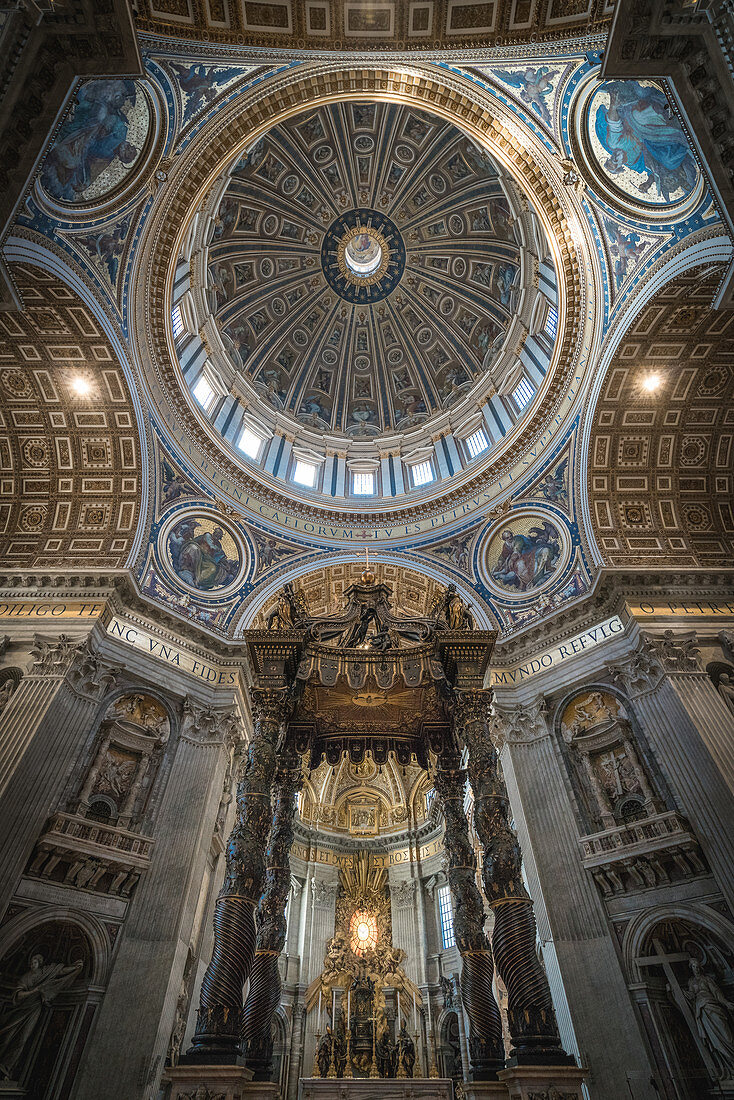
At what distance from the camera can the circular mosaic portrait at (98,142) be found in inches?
428

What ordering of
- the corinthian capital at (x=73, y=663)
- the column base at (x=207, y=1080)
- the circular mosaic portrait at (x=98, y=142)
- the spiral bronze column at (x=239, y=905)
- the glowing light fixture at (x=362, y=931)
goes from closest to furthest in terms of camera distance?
the column base at (x=207, y=1080) → the spiral bronze column at (x=239, y=905) → the circular mosaic portrait at (x=98, y=142) → the corinthian capital at (x=73, y=663) → the glowing light fixture at (x=362, y=931)

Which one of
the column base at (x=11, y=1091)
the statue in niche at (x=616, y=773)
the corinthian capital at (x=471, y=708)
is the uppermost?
the statue in niche at (x=616, y=773)

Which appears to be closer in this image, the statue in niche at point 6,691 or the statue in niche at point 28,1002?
the statue in niche at point 28,1002

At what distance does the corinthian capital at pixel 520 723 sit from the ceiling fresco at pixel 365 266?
Answer: 13518 millimetres

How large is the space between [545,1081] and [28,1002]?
29.6 feet

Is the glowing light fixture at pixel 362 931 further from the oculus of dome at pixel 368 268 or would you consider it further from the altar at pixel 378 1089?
the oculus of dome at pixel 368 268

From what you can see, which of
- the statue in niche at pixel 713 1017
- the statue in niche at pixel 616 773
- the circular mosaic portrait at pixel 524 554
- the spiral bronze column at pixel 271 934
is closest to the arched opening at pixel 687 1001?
the statue in niche at pixel 713 1017

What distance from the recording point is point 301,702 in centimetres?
1032

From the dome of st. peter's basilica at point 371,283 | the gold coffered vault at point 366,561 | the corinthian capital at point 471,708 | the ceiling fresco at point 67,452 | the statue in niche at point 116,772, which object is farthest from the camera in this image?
the dome of st. peter's basilica at point 371,283

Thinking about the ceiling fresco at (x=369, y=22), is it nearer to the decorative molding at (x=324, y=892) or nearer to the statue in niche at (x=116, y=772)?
the statue in niche at (x=116, y=772)

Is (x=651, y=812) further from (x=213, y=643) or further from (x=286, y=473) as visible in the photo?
(x=286, y=473)

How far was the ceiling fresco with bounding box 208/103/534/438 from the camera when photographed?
68.6 ft

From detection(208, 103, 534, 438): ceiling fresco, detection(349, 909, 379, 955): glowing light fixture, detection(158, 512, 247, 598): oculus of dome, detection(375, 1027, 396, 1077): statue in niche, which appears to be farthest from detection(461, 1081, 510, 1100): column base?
detection(208, 103, 534, 438): ceiling fresco

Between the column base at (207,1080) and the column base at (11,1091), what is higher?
the column base at (11,1091)
